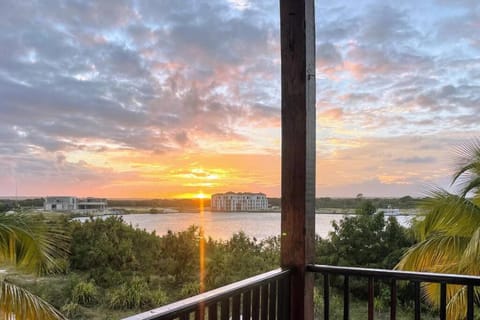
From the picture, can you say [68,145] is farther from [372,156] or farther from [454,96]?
[454,96]

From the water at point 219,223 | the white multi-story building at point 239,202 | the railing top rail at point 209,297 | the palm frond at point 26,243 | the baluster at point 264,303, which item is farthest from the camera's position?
the water at point 219,223

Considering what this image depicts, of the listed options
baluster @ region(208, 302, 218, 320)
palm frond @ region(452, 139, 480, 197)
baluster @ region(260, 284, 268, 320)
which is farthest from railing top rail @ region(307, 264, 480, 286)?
palm frond @ region(452, 139, 480, 197)

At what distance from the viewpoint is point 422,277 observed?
1.92m

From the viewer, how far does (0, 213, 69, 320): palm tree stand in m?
3.10

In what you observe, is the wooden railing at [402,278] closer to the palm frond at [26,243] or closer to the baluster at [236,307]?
the baluster at [236,307]

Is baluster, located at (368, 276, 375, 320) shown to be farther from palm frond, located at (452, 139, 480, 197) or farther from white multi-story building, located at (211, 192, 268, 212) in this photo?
palm frond, located at (452, 139, 480, 197)

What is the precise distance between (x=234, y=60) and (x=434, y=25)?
90.7 inches

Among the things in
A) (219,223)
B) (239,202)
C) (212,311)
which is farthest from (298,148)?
(219,223)

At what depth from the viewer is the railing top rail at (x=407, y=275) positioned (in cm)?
185

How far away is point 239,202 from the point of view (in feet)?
14.5

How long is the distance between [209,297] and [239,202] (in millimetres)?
2919

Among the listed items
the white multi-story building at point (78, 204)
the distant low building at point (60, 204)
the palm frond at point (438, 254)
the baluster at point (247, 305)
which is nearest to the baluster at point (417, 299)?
the baluster at point (247, 305)

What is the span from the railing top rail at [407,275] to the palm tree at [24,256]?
2.25 m

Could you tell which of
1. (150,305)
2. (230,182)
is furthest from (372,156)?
(150,305)
